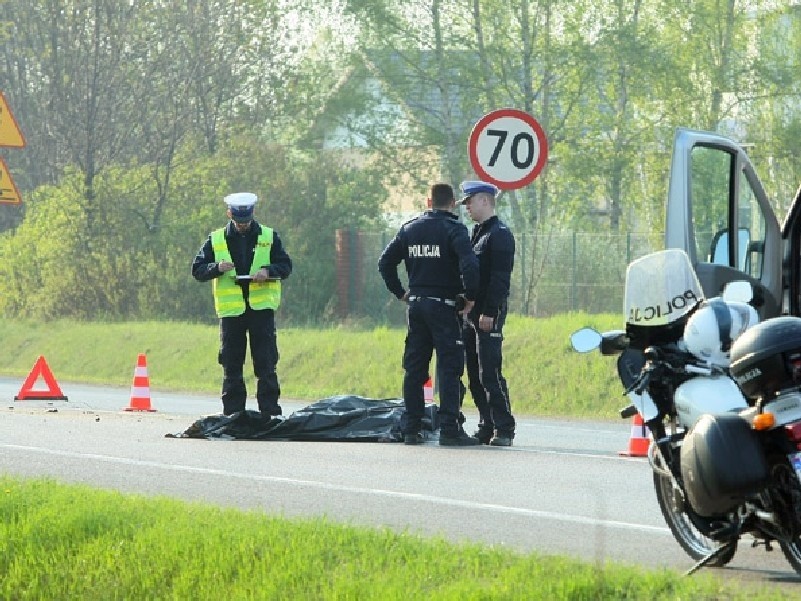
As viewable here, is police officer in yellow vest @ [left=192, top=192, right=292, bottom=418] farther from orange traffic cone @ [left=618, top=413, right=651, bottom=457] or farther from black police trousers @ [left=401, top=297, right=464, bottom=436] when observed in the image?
orange traffic cone @ [left=618, top=413, right=651, bottom=457]

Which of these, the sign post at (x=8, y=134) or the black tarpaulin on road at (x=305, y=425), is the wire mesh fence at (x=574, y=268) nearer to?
the sign post at (x=8, y=134)

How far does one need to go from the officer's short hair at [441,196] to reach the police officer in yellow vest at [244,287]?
4.45 ft

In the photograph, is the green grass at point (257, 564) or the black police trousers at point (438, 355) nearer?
the green grass at point (257, 564)

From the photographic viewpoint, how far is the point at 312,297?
40.2m

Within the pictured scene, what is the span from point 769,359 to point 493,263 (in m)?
7.57

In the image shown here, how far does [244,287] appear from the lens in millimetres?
15836

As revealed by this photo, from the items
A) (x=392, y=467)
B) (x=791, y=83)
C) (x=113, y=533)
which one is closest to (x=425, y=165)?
(x=791, y=83)

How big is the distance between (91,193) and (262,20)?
5.21 metres

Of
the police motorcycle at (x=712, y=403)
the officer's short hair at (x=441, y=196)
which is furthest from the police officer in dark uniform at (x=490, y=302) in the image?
the police motorcycle at (x=712, y=403)

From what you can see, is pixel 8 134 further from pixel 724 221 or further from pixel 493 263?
pixel 724 221

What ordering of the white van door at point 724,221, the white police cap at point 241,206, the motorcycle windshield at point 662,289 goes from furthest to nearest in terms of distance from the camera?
the white police cap at point 241,206
the white van door at point 724,221
the motorcycle windshield at point 662,289

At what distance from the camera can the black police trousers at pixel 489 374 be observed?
15.1m

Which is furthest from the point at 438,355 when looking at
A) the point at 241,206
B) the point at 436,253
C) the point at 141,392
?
the point at 141,392

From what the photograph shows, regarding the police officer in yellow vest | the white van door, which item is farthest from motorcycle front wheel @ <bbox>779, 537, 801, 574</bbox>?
the police officer in yellow vest
